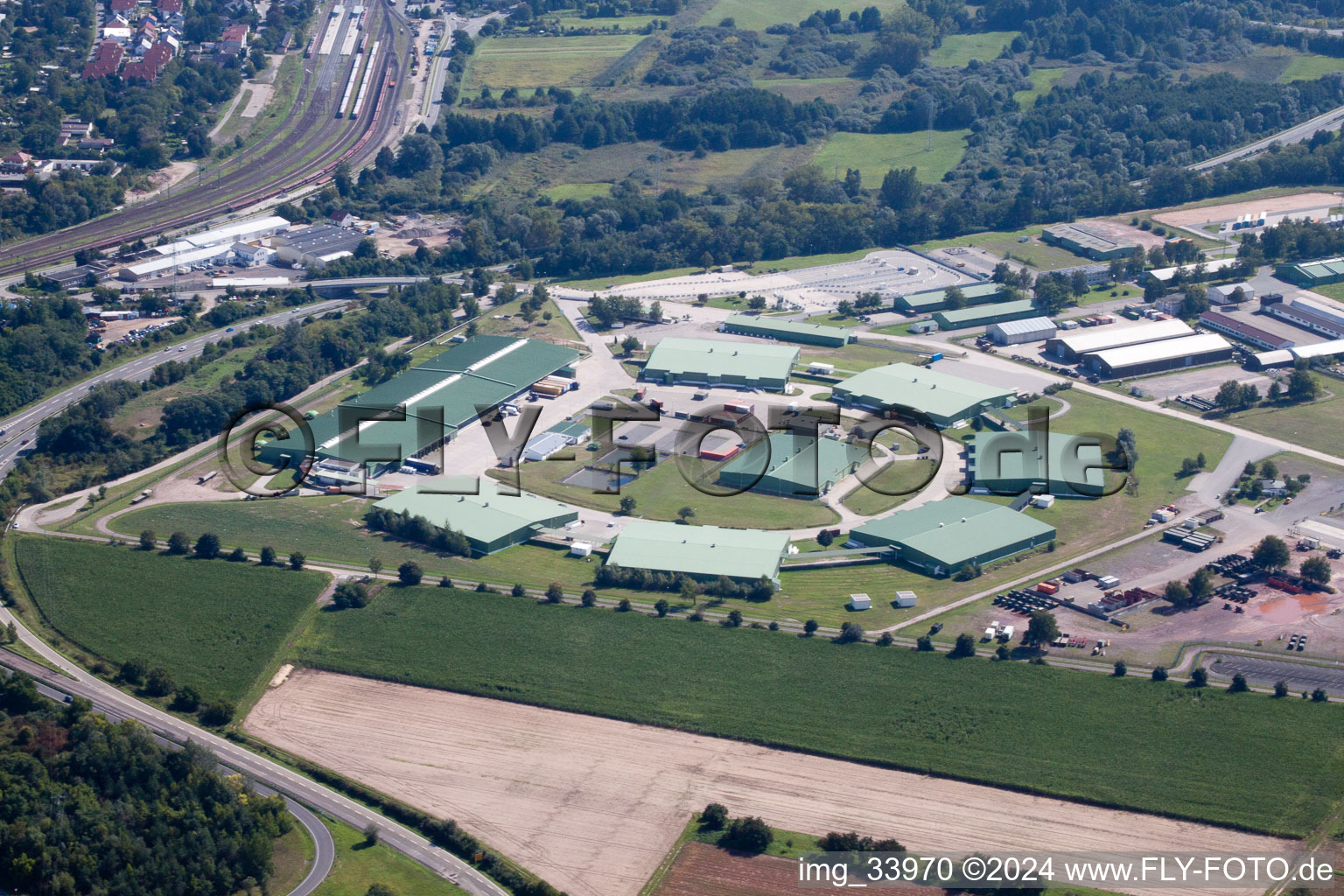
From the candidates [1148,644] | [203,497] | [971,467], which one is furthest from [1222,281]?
[203,497]

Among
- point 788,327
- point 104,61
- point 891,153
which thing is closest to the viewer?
point 788,327

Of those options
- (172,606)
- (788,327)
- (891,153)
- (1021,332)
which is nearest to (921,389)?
(788,327)

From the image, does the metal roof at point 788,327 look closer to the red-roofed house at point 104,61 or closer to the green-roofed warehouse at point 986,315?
the green-roofed warehouse at point 986,315

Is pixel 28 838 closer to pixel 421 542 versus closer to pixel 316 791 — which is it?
pixel 316 791

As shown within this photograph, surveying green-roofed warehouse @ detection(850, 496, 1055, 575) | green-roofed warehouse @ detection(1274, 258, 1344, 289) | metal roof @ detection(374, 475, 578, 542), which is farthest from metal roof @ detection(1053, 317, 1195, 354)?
metal roof @ detection(374, 475, 578, 542)

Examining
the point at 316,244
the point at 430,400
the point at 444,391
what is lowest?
the point at 430,400

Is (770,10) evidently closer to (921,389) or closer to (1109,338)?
(1109,338)
